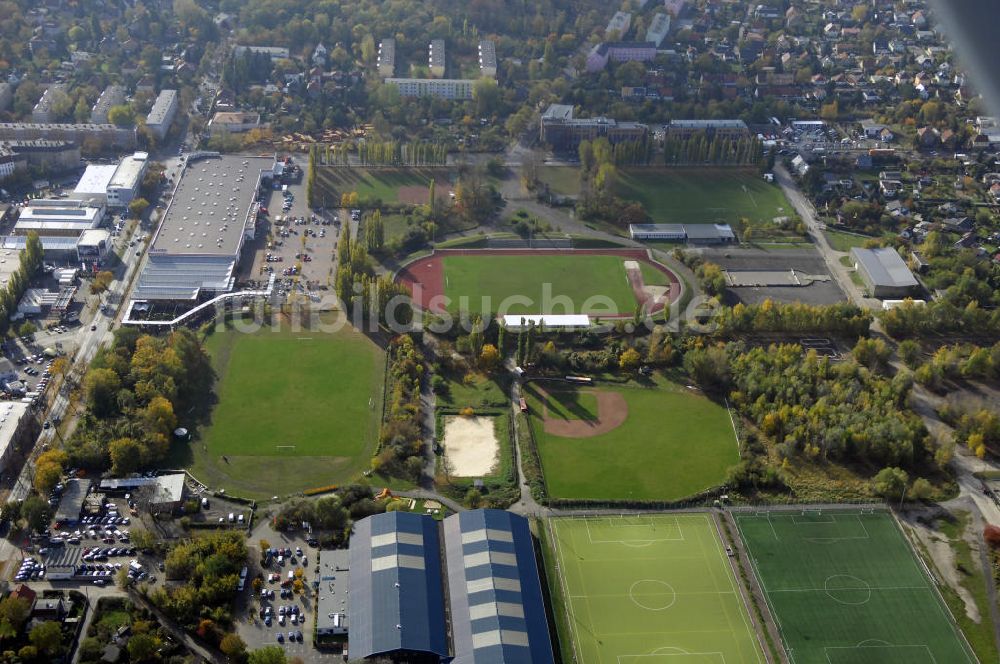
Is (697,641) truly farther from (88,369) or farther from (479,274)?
(88,369)

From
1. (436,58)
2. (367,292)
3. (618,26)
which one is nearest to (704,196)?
(367,292)

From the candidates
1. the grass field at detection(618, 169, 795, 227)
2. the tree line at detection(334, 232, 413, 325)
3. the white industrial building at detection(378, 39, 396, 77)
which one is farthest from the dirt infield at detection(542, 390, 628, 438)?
the white industrial building at detection(378, 39, 396, 77)

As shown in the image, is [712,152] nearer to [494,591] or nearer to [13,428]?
[494,591]

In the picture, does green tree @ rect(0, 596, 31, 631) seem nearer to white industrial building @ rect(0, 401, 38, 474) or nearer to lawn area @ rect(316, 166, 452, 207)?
white industrial building @ rect(0, 401, 38, 474)

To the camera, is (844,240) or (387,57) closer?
(844,240)

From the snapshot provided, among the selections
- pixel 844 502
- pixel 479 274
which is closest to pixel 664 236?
pixel 479 274

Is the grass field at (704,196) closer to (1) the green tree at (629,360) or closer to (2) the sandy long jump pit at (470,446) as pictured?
(1) the green tree at (629,360)

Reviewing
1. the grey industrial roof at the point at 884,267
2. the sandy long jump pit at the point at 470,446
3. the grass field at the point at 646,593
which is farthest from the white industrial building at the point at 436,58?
the grass field at the point at 646,593
